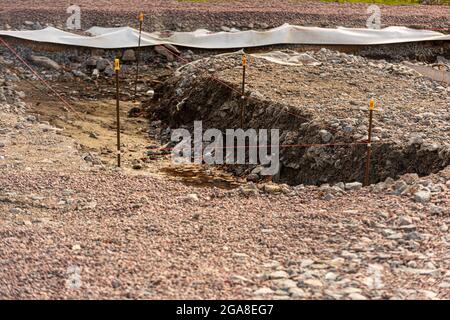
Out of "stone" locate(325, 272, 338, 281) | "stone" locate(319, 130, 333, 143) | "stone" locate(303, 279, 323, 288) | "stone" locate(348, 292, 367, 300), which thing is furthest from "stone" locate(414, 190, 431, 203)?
"stone" locate(319, 130, 333, 143)

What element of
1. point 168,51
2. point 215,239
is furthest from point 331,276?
point 168,51

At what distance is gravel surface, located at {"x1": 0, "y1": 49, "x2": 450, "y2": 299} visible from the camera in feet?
26.2

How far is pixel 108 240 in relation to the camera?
30.5ft

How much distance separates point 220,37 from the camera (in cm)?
2283

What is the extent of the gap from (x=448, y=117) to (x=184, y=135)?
5.61 meters

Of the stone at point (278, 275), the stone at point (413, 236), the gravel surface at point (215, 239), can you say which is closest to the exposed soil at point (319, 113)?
the gravel surface at point (215, 239)

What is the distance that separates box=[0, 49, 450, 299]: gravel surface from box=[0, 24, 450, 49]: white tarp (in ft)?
32.4

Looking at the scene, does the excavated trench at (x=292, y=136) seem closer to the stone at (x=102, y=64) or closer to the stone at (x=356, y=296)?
the stone at (x=102, y=64)

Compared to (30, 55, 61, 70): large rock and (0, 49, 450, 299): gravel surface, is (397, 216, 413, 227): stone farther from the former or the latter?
(30, 55, 61, 70): large rock

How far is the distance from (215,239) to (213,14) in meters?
17.2

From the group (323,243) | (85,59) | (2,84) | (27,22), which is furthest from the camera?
(27,22)
